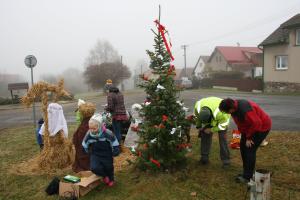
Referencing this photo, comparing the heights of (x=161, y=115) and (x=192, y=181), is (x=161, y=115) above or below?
above

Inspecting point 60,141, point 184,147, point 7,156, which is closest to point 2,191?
point 60,141

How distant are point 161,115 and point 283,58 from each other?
2618cm

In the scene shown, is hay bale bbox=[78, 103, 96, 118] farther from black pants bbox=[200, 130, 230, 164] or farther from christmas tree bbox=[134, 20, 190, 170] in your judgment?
black pants bbox=[200, 130, 230, 164]

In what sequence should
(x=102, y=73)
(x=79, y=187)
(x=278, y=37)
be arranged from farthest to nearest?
(x=102, y=73) → (x=278, y=37) → (x=79, y=187)

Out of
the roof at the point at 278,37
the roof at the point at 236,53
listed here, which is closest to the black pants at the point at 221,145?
the roof at the point at 278,37

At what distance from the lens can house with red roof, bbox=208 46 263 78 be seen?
5147 centimetres

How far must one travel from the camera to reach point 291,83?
1094 inches

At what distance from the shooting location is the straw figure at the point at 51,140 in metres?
7.20

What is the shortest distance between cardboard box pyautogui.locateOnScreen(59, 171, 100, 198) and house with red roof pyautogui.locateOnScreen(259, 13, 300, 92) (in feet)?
83.4

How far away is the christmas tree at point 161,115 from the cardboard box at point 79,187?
1.04 meters

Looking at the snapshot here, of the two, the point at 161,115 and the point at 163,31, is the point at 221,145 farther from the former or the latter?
the point at 163,31

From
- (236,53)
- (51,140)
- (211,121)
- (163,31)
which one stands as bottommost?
(51,140)

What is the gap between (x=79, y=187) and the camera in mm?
5422

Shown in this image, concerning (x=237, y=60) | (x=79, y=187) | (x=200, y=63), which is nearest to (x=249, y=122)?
(x=79, y=187)
